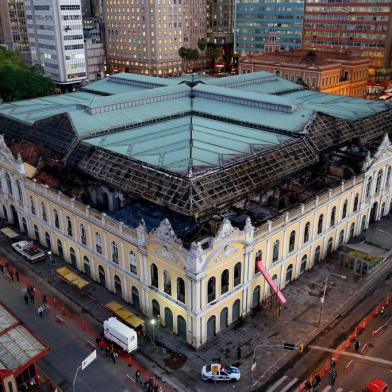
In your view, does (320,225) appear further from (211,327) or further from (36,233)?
(36,233)

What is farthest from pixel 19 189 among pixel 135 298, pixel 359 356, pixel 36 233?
pixel 359 356

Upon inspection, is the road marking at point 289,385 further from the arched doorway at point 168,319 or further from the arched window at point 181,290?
the arched doorway at point 168,319

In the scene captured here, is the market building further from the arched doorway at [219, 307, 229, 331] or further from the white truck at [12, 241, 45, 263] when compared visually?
the white truck at [12, 241, 45, 263]

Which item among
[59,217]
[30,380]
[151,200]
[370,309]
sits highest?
[151,200]

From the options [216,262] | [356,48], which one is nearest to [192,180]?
[216,262]

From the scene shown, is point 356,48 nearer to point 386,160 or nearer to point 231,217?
point 386,160
